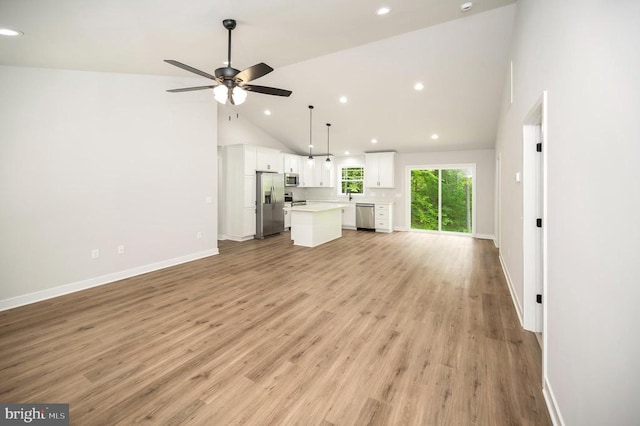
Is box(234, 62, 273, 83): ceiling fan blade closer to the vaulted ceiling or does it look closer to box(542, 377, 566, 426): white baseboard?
the vaulted ceiling

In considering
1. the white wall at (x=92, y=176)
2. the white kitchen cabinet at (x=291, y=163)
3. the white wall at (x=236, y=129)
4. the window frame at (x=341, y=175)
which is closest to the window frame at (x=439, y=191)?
the window frame at (x=341, y=175)

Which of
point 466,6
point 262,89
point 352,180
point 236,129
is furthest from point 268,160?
point 466,6

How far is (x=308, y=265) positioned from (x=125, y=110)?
389cm

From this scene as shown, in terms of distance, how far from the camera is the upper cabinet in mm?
9039

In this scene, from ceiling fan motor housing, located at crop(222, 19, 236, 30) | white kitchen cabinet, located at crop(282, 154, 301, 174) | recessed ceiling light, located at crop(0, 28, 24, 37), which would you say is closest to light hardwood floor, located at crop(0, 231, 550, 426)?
recessed ceiling light, located at crop(0, 28, 24, 37)

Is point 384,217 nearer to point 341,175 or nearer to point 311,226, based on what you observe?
point 341,175

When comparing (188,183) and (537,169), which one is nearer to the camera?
(537,169)

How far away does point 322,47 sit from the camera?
4066mm

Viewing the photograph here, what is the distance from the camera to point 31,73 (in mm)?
3535

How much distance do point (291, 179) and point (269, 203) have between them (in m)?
1.65

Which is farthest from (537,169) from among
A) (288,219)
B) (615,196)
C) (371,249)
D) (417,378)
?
(288,219)

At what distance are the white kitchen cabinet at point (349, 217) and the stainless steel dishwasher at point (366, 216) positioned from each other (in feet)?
0.61

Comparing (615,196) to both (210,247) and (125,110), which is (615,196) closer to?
(125,110)

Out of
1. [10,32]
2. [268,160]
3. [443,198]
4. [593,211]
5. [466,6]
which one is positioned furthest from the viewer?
[443,198]
